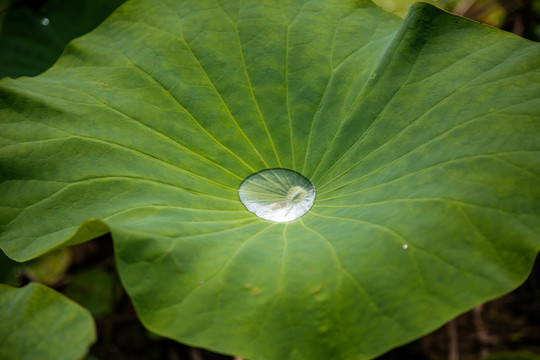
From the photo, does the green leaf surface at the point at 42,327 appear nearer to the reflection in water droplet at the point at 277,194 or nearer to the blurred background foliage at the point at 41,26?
the reflection in water droplet at the point at 277,194

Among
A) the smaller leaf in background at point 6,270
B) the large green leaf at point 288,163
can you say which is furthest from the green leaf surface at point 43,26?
the smaller leaf in background at point 6,270

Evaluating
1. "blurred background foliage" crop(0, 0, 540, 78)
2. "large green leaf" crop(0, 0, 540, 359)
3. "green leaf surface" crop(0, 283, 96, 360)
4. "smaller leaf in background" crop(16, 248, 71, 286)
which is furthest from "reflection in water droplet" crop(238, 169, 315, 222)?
"smaller leaf in background" crop(16, 248, 71, 286)

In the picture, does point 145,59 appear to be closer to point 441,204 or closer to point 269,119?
point 269,119

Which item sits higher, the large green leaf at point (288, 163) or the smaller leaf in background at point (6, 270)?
the large green leaf at point (288, 163)

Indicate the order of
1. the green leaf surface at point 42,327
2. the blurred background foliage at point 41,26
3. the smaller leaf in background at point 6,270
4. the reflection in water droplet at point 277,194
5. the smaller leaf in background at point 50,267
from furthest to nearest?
the smaller leaf in background at point 50,267
the blurred background foliage at point 41,26
the smaller leaf in background at point 6,270
the reflection in water droplet at point 277,194
the green leaf surface at point 42,327

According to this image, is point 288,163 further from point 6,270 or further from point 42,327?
point 6,270

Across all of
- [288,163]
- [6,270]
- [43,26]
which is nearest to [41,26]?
[43,26]
